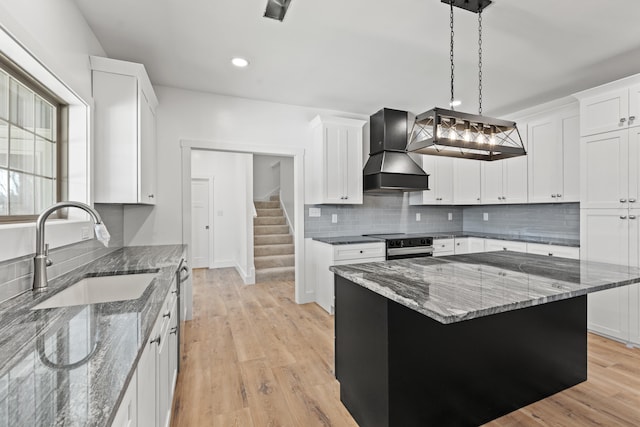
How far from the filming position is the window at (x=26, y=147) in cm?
153

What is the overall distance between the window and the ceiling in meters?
0.79

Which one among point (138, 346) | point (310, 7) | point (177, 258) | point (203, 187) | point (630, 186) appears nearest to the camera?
point (138, 346)

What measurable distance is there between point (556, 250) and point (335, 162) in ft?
9.06

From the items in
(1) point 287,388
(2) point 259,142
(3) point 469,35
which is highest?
(3) point 469,35

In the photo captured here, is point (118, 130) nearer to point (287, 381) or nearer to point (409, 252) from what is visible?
point (287, 381)

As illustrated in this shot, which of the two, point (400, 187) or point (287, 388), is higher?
point (400, 187)

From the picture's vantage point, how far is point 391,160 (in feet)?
13.0

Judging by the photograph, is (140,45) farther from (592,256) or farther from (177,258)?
(592,256)

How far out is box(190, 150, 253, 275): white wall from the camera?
654 centimetres

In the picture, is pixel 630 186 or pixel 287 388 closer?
pixel 287 388

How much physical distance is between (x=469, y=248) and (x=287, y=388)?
11.3 feet

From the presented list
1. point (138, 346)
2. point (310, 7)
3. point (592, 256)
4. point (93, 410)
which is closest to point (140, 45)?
point (310, 7)

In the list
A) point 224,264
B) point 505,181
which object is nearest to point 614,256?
point 505,181

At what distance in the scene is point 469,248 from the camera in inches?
178
